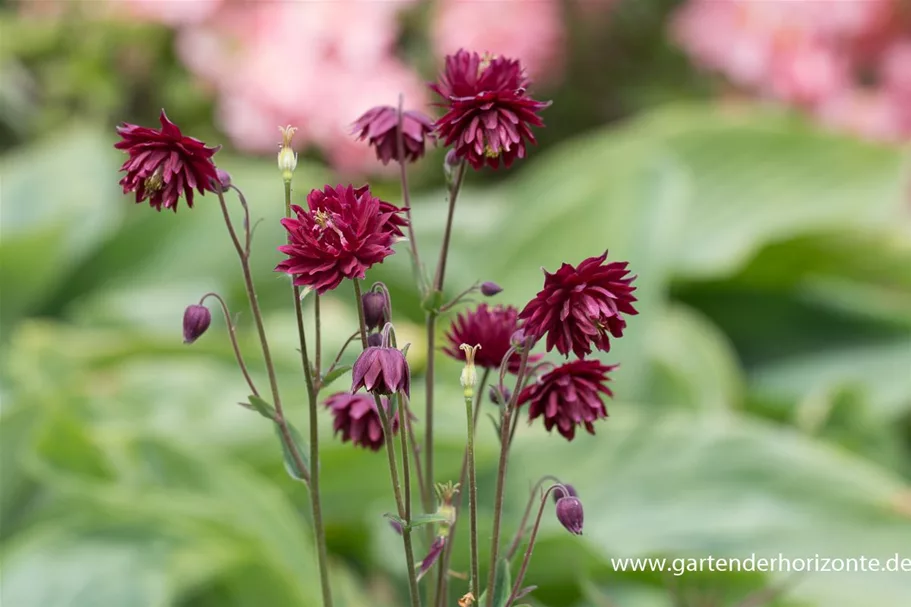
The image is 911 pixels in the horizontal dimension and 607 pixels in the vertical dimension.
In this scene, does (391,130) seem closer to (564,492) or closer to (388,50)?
(564,492)

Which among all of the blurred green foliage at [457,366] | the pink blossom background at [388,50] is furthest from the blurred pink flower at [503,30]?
the blurred green foliage at [457,366]

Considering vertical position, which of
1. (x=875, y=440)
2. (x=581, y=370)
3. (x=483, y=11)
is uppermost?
(x=483, y=11)

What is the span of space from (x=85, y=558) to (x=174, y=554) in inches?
2.5

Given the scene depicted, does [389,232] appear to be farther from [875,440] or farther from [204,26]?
[204,26]

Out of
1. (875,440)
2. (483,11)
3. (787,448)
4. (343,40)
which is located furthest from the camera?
(483,11)

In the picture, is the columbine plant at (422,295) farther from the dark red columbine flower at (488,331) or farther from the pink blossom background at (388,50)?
the pink blossom background at (388,50)

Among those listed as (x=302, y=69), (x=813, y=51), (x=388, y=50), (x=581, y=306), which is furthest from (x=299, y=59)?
(x=581, y=306)

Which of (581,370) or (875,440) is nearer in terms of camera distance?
(581,370)

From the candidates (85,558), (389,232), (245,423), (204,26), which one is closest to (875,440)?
(245,423)

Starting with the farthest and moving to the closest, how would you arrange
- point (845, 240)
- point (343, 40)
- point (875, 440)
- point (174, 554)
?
1. point (343, 40)
2. point (845, 240)
3. point (875, 440)
4. point (174, 554)

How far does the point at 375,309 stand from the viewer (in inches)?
13.2

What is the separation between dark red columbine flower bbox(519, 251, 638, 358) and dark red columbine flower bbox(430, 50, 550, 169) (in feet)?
0.14

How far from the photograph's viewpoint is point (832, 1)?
1384mm

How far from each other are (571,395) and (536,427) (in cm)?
54
